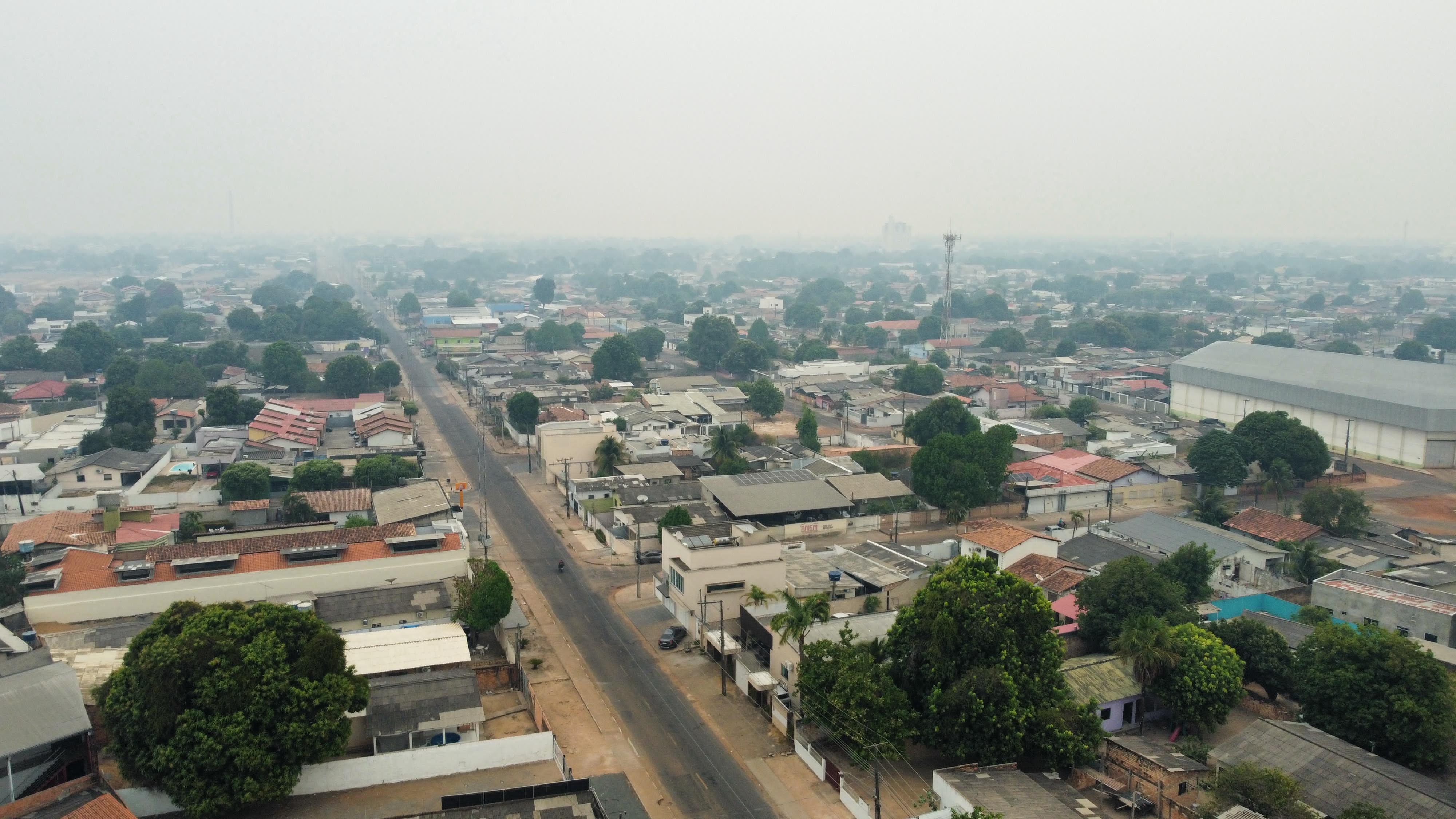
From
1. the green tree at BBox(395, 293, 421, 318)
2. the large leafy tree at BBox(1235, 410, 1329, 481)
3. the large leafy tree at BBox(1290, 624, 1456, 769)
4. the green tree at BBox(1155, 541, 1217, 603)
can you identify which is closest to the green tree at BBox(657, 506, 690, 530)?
the green tree at BBox(1155, 541, 1217, 603)

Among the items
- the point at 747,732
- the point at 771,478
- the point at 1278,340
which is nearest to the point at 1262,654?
the point at 747,732

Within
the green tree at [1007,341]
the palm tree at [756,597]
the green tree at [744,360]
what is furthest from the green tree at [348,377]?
the green tree at [1007,341]

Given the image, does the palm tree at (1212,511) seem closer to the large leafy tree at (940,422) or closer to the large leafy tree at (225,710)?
the large leafy tree at (940,422)

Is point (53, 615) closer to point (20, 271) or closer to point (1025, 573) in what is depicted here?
point (1025, 573)

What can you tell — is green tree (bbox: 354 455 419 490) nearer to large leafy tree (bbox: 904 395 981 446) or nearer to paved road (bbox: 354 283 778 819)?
paved road (bbox: 354 283 778 819)

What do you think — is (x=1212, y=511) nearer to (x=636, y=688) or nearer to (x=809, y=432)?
(x=809, y=432)
